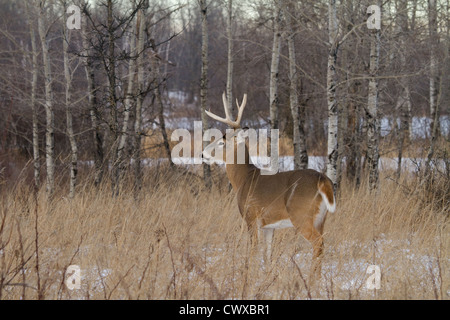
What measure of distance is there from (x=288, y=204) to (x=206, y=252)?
1.02 metres

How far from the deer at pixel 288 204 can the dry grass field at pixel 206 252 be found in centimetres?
19

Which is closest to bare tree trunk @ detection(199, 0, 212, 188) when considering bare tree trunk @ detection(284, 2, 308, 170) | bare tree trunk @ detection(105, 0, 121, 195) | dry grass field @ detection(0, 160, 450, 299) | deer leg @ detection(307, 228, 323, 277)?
bare tree trunk @ detection(284, 2, 308, 170)

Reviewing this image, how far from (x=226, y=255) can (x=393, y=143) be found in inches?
469

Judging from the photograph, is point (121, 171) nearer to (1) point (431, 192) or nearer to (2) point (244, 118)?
(1) point (431, 192)

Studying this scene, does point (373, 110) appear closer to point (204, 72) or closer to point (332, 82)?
point (332, 82)

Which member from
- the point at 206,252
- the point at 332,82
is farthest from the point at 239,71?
the point at 206,252

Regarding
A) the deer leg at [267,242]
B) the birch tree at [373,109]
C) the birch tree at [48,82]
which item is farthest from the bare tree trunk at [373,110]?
the birch tree at [48,82]

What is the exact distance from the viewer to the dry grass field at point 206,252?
3.79 m

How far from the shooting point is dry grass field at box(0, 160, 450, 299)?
3785 millimetres

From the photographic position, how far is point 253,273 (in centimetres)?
417

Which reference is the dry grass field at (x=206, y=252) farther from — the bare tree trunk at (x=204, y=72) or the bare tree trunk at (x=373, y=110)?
the bare tree trunk at (x=204, y=72)

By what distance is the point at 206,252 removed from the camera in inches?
188

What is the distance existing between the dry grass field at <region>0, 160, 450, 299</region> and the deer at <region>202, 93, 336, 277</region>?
193 mm
